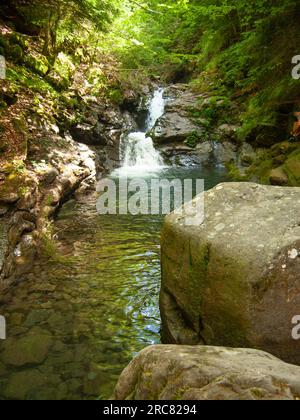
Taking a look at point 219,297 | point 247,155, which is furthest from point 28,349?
point 247,155

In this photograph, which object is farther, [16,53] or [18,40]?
[18,40]

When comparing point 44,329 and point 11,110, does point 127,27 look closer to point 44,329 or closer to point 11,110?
point 11,110

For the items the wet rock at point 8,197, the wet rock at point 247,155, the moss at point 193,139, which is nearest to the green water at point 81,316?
the wet rock at point 8,197

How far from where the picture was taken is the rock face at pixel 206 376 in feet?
5.55

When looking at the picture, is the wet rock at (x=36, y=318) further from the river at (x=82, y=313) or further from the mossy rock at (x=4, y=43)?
the mossy rock at (x=4, y=43)

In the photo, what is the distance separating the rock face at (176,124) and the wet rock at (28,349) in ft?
38.3

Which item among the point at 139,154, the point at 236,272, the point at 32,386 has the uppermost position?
the point at 139,154

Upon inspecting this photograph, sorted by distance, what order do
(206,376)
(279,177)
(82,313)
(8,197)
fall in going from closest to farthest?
1. (206,376)
2. (82,313)
3. (8,197)
4. (279,177)

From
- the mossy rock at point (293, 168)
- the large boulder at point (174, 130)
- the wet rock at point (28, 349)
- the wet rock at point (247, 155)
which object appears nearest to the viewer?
the wet rock at point (28, 349)

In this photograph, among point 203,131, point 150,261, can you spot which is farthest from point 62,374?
point 203,131

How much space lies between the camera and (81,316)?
13.3 feet

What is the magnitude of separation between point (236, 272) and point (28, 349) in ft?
7.20

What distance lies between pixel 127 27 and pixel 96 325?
14310 mm

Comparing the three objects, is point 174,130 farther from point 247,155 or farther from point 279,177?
point 279,177
